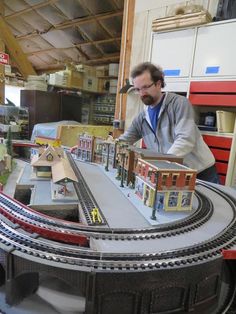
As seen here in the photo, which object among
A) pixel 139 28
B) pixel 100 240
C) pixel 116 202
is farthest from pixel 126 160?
pixel 139 28

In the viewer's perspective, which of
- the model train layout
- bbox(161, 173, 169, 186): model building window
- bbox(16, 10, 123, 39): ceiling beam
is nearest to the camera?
the model train layout

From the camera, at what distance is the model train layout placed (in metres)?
0.60

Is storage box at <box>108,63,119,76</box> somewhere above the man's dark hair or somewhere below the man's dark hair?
above

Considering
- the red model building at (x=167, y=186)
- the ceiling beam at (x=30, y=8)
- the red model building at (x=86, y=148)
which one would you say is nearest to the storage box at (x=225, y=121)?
the red model building at (x=86, y=148)

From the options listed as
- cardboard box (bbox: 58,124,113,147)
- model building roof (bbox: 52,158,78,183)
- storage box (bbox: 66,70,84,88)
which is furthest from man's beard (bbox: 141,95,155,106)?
storage box (bbox: 66,70,84,88)

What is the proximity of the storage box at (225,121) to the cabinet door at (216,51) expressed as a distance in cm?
38

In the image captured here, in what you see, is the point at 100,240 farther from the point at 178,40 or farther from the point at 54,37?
the point at 54,37

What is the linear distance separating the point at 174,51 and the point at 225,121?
0.97 meters

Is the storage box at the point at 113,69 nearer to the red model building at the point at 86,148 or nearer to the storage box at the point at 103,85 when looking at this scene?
the storage box at the point at 103,85

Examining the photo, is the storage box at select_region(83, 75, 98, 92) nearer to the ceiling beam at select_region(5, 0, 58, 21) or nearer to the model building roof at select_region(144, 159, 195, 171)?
the ceiling beam at select_region(5, 0, 58, 21)

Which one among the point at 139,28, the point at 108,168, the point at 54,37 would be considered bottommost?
the point at 108,168

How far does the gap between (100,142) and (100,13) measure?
12.4ft

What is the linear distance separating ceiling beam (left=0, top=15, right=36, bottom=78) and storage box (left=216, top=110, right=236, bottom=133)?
13.8 ft

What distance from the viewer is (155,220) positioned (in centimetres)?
86
